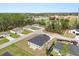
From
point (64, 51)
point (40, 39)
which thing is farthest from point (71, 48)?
point (40, 39)

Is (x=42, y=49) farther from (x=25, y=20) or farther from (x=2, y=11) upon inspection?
(x=2, y=11)

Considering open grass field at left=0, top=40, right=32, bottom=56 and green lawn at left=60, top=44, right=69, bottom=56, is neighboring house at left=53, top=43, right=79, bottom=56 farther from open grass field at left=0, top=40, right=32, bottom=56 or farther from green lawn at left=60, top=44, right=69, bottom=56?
open grass field at left=0, top=40, right=32, bottom=56

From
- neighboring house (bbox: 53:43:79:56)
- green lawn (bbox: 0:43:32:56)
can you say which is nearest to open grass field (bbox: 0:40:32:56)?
green lawn (bbox: 0:43:32:56)

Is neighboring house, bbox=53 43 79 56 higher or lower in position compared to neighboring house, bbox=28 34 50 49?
lower

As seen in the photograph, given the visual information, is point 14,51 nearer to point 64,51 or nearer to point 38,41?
point 38,41

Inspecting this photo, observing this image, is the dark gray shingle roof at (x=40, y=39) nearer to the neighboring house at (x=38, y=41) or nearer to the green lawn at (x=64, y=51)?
the neighboring house at (x=38, y=41)

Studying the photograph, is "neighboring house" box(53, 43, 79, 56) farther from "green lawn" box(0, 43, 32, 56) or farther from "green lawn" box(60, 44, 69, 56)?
"green lawn" box(0, 43, 32, 56)

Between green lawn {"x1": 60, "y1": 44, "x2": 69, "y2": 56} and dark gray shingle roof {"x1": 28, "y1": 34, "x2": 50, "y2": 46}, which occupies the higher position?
dark gray shingle roof {"x1": 28, "y1": 34, "x2": 50, "y2": 46}

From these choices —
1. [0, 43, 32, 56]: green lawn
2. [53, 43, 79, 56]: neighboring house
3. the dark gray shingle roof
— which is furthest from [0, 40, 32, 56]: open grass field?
[53, 43, 79, 56]: neighboring house

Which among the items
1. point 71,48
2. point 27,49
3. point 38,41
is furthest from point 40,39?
point 71,48
